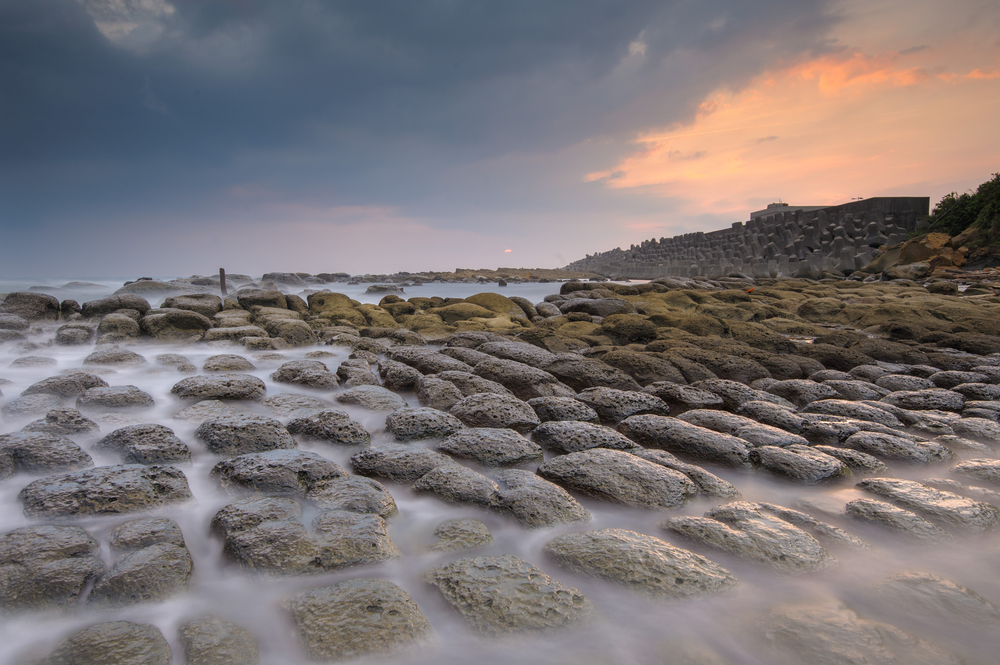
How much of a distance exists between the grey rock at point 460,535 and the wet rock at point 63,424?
8.53 ft

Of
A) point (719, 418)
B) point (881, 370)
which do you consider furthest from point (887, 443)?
point (881, 370)

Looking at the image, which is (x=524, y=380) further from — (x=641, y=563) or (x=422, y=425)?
(x=641, y=563)

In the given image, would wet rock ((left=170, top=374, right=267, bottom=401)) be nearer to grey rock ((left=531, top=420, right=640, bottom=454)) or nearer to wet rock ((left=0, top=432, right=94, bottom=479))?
A: wet rock ((left=0, top=432, right=94, bottom=479))

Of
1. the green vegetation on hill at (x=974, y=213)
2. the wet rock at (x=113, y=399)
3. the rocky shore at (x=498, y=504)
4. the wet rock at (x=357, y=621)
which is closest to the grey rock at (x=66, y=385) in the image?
the rocky shore at (x=498, y=504)

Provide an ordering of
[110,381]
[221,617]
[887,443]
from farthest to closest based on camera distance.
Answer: [110,381], [887,443], [221,617]

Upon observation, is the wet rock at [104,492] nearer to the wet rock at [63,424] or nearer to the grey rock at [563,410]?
the wet rock at [63,424]

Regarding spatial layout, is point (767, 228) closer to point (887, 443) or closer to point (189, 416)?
point (887, 443)

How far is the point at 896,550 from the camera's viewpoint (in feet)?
7.18

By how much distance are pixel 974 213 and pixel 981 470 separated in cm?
2560

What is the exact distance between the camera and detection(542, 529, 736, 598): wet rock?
73.8 inches

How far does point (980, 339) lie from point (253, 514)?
7.84 m

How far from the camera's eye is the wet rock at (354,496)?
7.57ft

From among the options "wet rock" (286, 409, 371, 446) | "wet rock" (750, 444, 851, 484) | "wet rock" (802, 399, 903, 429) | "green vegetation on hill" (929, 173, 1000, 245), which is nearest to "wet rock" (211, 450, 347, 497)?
"wet rock" (286, 409, 371, 446)

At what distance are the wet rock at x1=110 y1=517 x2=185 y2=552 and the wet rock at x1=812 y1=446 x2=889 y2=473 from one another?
11.3ft
